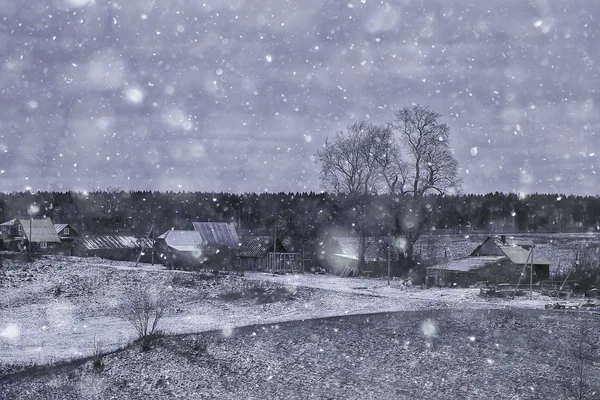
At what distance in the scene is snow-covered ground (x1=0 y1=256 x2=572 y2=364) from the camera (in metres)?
31.5

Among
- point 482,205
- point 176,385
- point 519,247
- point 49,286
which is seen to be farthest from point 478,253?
point 482,205

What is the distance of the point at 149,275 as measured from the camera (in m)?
52.4

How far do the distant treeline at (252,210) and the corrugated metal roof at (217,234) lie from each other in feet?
111

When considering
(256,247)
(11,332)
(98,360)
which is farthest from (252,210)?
(98,360)

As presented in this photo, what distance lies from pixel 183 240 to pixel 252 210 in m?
86.1

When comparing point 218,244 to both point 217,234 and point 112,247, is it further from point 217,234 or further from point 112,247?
point 112,247

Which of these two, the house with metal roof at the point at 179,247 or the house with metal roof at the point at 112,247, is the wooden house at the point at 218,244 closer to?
the house with metal roof at the point at 179,247

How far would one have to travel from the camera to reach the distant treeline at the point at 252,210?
134 meters

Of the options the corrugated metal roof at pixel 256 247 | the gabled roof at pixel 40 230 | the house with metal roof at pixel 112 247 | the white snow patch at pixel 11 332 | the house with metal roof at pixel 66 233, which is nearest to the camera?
the white snow patch at pixel 11 332

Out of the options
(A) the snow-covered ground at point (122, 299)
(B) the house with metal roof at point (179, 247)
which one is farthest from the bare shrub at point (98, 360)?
(B) the house with metal roof at point (179, 247)

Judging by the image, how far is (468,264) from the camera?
5459 cm

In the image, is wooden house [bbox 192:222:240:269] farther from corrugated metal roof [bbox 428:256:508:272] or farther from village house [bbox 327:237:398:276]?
corrugated metal roof [bbox 428:256:508:272]

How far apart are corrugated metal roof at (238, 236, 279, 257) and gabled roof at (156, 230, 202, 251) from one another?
27.8 ft

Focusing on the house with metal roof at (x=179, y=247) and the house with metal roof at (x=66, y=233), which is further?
the house with metal roof at (x=66, y=233)
